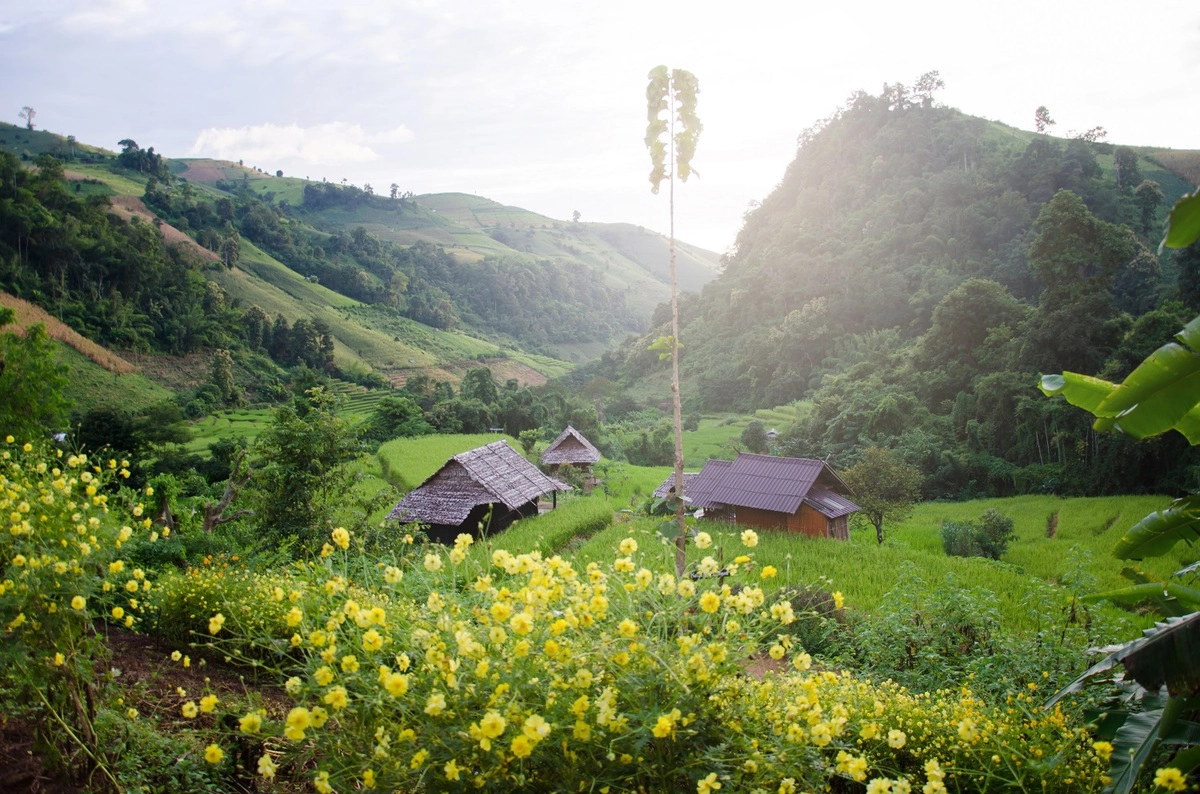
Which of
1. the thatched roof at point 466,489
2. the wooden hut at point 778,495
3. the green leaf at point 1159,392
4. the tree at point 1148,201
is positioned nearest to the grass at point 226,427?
the thatched roof at point 466,489

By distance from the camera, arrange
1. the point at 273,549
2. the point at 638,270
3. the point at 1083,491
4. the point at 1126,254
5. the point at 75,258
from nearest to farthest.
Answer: the point at 273,549 < the point at 1083,491 < the point at 1126,254 < the point at 75,258 < the point at 638,270

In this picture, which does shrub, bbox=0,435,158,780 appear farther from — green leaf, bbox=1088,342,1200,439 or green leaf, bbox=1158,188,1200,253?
green leaf, bbox=1088,342,1200,439

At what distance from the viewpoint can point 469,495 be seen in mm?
16906

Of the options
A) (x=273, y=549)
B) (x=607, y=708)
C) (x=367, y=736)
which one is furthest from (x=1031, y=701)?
(x=273, y=549)

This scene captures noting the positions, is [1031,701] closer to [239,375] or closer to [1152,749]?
[1152,749]

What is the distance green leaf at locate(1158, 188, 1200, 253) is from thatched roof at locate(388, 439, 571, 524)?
1418cm

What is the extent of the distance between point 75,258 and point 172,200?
83.6 ft

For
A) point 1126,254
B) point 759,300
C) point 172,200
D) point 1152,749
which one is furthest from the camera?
point 172,200

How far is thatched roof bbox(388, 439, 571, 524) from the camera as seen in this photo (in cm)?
1667

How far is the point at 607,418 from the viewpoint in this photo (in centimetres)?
4872

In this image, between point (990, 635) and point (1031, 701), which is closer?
point (1031, 701)

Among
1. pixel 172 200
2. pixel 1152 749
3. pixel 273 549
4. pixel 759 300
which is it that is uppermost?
pixel 172 200

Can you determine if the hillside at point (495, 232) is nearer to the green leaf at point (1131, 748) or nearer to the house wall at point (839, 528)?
the house wall at point (839, 528)

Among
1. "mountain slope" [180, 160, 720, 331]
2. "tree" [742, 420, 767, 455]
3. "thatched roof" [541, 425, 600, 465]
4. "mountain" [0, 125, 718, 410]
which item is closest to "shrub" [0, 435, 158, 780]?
"thatched roof" [541, 425, 600, 465]
